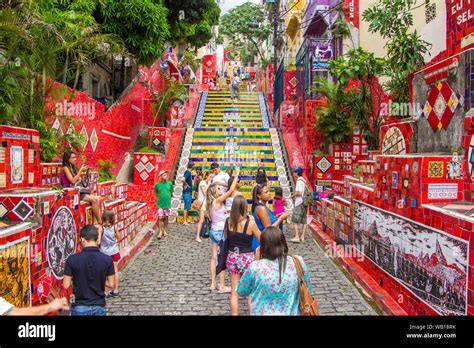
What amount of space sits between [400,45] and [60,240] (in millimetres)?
8025

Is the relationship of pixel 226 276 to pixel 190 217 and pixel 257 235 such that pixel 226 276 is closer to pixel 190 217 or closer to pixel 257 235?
pixel 257 235

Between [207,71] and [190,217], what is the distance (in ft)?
108

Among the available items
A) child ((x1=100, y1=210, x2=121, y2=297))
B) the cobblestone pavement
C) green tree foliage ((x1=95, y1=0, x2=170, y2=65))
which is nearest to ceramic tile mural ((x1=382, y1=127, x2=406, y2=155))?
the cobblestone pavement

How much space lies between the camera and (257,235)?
545 cm

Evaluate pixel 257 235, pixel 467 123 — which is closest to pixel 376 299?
pixel 257 235

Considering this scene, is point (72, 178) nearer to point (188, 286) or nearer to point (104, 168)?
point (188, 286)

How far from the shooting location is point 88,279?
13.2 ft

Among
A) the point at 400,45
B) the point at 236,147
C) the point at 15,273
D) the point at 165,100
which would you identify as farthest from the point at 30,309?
the point at 165,100

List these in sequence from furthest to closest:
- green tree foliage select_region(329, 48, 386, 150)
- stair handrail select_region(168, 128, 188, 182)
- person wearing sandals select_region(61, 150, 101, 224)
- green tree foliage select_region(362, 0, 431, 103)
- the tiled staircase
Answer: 1. stair handrail select_region(168, 128, 188, 182)
2. the tiled staircase
3. green tree foliage select_region(329, 48, 386, 150)
4. green tree foliage select_region(362, 0, 431, 103)
5. person wearing sandals select_region(61, 150, 101, 224)

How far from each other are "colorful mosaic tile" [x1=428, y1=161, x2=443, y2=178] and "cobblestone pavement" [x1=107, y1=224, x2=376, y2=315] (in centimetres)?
197

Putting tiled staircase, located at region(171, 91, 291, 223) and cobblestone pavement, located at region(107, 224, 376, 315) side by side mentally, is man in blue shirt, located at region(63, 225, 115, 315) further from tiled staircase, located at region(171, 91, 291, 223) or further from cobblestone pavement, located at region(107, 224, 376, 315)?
tiled staircase, located at region(171, 91, 291, 223)

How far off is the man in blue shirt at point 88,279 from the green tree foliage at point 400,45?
796 cm

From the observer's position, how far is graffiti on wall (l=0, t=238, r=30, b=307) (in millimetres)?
4141

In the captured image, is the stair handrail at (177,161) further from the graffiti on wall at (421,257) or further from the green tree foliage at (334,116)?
the graffiti on wall at (421,257)
